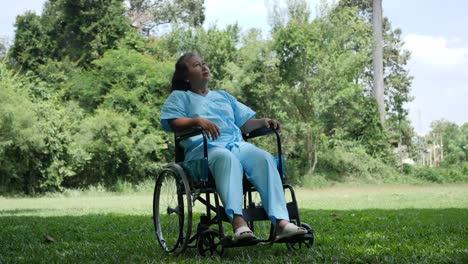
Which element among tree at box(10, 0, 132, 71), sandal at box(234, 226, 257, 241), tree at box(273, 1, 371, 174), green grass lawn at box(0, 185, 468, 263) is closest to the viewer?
green grass lawn at box(0, 185, 468, 263)

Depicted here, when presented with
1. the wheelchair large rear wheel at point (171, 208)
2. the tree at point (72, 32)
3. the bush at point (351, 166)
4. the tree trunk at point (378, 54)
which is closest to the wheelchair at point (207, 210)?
the wheelchair large rear wheel at point (171, 208)

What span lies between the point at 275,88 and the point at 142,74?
190 inches

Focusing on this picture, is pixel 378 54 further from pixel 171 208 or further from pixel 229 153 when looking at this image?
pixel 229 153

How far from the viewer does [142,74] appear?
71.6 feet

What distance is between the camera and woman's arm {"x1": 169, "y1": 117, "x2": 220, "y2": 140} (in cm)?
329

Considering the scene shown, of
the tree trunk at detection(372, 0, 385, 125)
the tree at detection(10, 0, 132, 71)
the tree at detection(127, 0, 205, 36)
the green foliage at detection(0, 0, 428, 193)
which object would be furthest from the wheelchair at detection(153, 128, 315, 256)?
the tree at detection(127, 0, 205, 36)

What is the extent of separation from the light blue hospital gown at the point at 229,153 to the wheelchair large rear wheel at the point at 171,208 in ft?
0.53

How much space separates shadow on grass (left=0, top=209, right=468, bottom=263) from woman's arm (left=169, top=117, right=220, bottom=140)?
0.67 m

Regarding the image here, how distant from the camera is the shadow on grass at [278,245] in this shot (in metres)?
2.93

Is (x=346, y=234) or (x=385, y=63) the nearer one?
(x=346, y=234)

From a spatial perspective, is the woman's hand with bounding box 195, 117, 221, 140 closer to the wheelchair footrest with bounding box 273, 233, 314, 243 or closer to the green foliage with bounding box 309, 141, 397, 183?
the wheelchair footrest with bounding box 273, 233, 314, 243

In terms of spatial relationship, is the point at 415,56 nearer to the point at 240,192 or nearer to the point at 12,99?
the point at 12,99

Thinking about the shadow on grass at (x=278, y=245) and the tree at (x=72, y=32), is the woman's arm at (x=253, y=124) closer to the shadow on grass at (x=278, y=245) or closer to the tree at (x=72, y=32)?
the shadow on grass at (x=278, y=245)

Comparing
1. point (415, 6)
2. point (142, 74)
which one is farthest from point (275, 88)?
point (415, 6)
